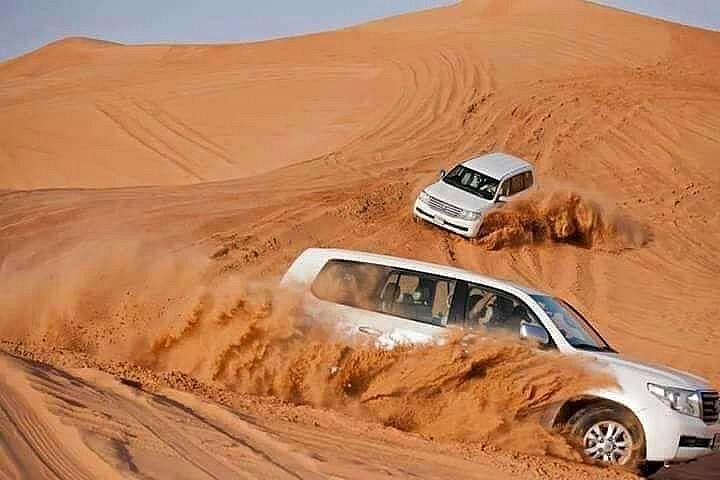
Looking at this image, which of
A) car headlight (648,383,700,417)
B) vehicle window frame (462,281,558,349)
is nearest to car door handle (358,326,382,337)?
vehicle window frame (462,281,558,349)

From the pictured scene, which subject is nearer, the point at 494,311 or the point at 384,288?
the point at 494,311

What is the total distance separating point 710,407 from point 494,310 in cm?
209

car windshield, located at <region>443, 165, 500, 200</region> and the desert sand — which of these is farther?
car windshield, located at <region>443, 165, 500, 200</region>

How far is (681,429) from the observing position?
9.82 m

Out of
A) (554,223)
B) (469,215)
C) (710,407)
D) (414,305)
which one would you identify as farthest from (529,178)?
(414,305)

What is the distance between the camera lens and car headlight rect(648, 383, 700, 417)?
32.3 ft

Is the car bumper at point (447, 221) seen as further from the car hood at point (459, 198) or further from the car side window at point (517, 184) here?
the car side window at point (517, 184)

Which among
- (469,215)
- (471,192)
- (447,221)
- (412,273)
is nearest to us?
(412,273)

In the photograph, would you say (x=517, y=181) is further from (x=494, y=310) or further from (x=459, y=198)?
(x=494, y=310)

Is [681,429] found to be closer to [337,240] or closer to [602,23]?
[337,240]

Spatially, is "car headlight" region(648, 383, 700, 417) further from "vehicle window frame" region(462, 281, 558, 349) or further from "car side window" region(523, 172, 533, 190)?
"car side window" region(523, 172, 533, 190)

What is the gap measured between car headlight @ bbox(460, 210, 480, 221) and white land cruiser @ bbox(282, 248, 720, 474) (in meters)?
12.1

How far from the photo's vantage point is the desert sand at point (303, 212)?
841cm

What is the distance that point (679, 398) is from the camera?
992cm
